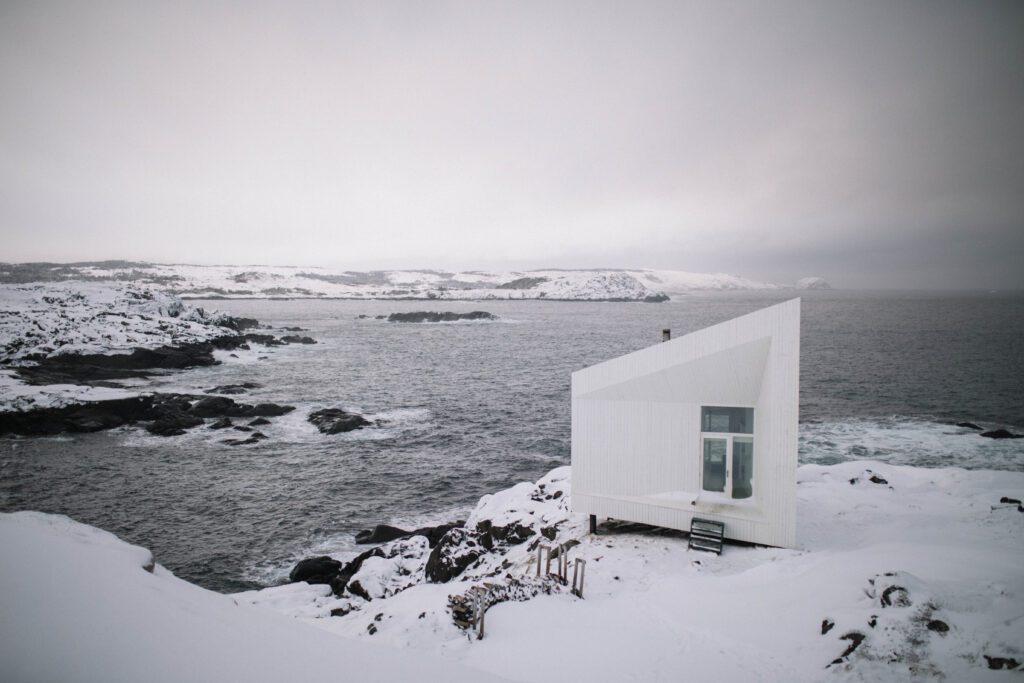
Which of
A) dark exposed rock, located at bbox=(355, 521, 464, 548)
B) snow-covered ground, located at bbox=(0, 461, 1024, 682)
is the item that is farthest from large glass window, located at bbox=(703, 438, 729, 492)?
dark exposed rock, located at bbox=(355, 521, 464, 548)

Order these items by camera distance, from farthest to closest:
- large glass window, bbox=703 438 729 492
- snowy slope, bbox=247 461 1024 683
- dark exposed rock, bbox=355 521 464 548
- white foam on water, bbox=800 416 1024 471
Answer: white foam on water, bbox=800 416 1024 471 → dark exposed rock, bbox=355 521 464 548 → large glass window, bbox=703 438 729 492 → snowy slope, bbox=247 461 1024 683

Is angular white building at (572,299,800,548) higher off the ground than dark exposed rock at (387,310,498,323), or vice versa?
angular white building at (572,299,800,548)

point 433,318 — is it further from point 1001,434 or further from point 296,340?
point 1001,434

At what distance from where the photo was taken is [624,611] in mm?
9609

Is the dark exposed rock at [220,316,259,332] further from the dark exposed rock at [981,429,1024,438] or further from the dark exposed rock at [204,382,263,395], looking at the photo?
the dark exposed rock at [981,429,1024,438]

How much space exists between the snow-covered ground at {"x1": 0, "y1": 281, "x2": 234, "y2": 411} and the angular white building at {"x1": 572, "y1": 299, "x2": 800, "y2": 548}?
33432 millimetres

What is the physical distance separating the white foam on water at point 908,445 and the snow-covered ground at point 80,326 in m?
43.6

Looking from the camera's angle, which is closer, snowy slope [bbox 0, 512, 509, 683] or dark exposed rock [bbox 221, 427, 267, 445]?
snowy slope [bbox 0, 512, 509, 683]

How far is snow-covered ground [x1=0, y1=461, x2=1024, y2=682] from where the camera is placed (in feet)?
16.2

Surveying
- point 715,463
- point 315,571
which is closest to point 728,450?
point 715,463

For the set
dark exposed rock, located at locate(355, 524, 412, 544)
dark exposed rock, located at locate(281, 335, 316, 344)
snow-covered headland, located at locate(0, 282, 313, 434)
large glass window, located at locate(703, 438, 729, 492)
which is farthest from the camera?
dark exposed rock, located at locate(281, 335, 316, 344)

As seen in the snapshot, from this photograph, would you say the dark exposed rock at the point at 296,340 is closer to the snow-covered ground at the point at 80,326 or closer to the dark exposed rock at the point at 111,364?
the snow-covered ground at the point at 80,326

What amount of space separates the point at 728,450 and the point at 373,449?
1975cm

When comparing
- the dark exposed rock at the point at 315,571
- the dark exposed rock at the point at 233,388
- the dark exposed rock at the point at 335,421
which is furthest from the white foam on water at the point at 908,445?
the dark exposed rock at the point at 233,388
